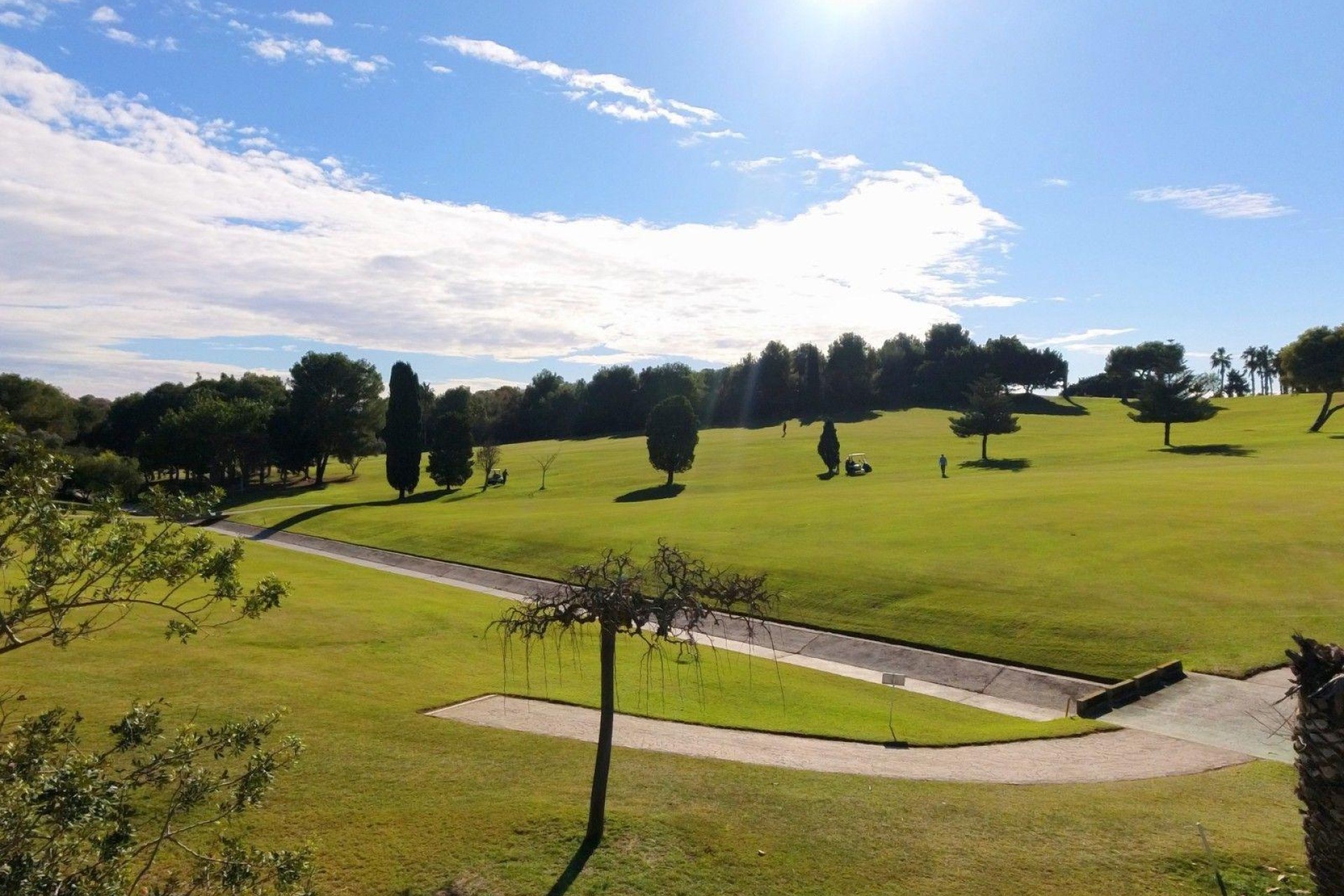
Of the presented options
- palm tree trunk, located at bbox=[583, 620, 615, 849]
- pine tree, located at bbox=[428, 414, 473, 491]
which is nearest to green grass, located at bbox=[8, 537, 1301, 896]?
palm tree trunk, located at bbox=[583, 620, 615, 849]

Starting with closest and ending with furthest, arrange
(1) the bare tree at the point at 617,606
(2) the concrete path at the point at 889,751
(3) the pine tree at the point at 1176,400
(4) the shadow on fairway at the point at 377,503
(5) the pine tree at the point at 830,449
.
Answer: (1) the bare tree at the point at 617,606 → (2) the concrete path at the point at 889,751 → (4) the shadow on fairway at the point at 377,503 → (5) the pine tree at the point at 830,449 → (3) the pine tree at the point at 1176,400

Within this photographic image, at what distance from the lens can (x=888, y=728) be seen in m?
18.1

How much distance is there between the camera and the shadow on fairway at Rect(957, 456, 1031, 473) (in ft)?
212

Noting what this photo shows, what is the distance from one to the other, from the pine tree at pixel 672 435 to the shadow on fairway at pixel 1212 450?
3876 cm

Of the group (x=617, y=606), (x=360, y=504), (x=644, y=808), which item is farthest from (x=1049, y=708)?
(x=360, y=504)

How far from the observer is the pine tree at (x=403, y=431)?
70.7 meters

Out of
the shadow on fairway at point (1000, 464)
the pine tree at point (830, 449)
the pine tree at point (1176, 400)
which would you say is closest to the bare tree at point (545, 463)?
the pine tree at point (830, 449)

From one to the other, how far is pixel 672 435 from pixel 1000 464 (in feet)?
89.3

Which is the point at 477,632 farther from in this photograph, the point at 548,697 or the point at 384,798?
the point at 384,798

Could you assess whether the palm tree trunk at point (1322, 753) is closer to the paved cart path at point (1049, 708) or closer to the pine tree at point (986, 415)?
the paved cart path at point (1049, 708)

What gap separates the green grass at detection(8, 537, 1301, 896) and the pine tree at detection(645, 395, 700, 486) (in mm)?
45999

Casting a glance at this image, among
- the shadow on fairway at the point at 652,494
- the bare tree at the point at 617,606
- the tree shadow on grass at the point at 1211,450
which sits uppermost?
the bare tree at the point at 617,606

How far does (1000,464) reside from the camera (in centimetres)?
6706

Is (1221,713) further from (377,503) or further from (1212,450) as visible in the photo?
(377,503)
